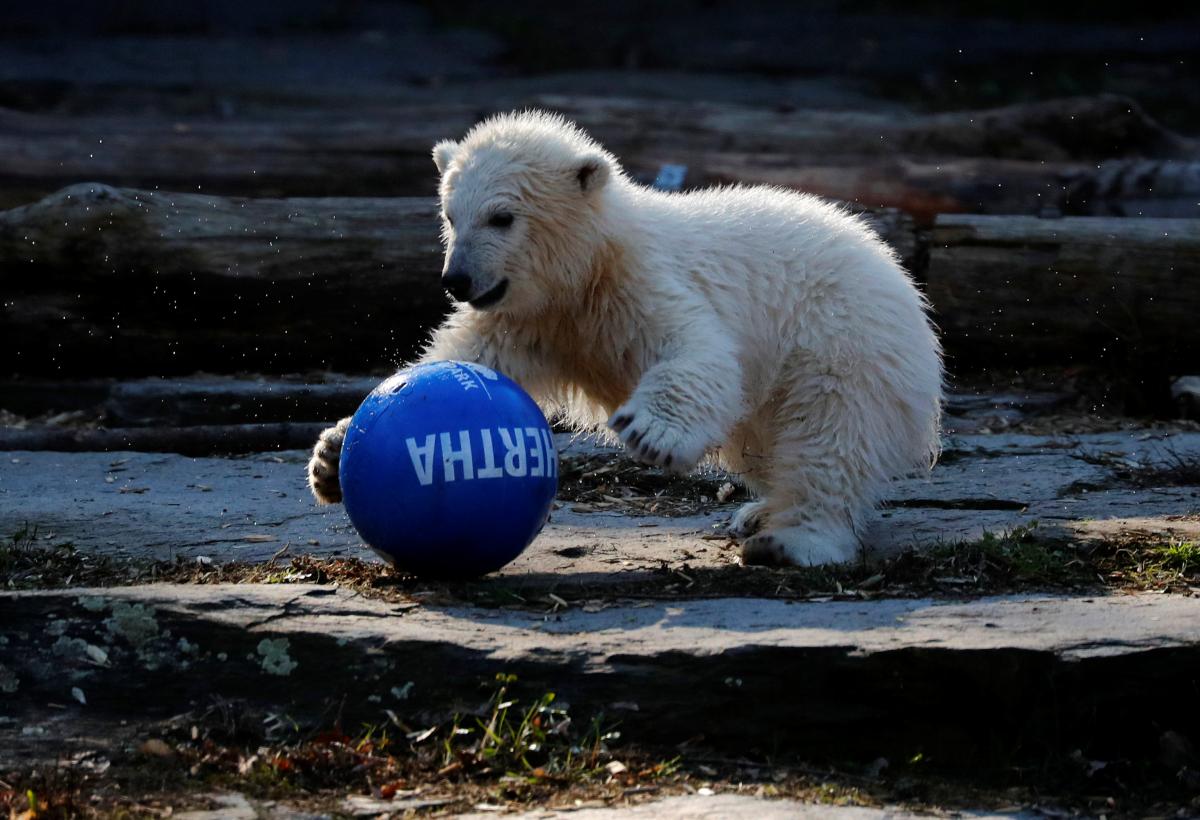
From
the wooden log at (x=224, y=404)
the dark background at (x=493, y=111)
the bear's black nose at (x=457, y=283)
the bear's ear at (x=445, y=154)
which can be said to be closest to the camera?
the bear's black nose at (x=457, y=283)

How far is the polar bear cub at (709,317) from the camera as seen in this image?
14.7 ft

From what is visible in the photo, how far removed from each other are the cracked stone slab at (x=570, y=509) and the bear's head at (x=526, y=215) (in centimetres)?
77

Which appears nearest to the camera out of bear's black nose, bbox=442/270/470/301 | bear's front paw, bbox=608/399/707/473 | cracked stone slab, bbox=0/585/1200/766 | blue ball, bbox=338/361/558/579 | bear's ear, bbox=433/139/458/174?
cracked stone slab, bbox=0/585/1200/766

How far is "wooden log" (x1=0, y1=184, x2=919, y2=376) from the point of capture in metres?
6.80

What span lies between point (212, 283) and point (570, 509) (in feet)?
8.23

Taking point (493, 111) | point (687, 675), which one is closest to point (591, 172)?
point (687, 675)

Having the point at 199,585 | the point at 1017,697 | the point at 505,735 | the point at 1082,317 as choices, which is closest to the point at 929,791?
the point at 1017,697

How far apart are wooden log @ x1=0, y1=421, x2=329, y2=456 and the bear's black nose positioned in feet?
6.67

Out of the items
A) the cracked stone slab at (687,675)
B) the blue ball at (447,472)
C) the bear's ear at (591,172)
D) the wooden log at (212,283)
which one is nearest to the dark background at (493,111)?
the wooden log at (212,283)

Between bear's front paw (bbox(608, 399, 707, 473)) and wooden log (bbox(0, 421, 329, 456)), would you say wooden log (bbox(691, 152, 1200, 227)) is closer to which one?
wooden log (bbox(0, 421, 329, 456))

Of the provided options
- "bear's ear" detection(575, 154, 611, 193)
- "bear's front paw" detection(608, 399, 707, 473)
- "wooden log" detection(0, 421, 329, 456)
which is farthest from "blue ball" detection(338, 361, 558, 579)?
"wooden log" detection(0, 421, 329, 456)

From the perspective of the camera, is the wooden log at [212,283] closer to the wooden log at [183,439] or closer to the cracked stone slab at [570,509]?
the wooden log at [183,439]

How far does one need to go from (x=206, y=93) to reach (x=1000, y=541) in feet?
34.3

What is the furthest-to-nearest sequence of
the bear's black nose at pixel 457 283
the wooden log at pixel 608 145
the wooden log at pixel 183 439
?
the wooden log at pixel 608 145 → the wooden log at pixel 183 439 → the bear's black nose at pixel 457 283
